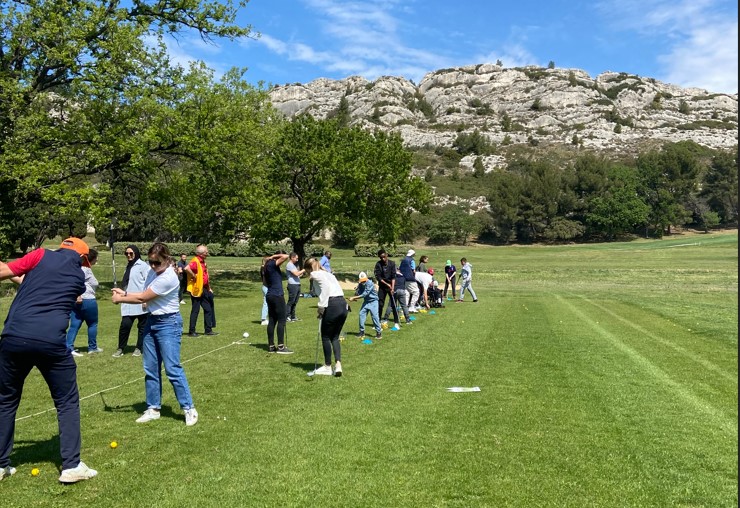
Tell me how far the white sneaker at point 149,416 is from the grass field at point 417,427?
5.0 inches

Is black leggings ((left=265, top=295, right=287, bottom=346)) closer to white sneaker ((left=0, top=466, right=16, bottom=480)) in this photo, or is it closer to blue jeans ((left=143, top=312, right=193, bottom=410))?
blue jeans ((left=143, top=312, right=193, bottom=410))

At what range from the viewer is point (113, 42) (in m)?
23.0

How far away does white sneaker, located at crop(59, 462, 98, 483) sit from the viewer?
5.02 metres

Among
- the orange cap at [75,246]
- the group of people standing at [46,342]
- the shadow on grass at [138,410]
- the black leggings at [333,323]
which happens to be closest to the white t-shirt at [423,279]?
the black leggings at [333,323]

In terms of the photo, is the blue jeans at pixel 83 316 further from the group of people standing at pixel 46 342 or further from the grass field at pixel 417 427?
the group of people standing at pixel 46 342

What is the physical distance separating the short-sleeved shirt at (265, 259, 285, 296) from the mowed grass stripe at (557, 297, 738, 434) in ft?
23.9

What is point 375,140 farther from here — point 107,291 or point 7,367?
point 7,367

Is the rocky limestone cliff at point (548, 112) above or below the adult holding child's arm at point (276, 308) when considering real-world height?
above

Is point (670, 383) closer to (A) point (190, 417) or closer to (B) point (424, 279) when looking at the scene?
(A) point (190, 417)

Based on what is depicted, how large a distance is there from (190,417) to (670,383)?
7441mm

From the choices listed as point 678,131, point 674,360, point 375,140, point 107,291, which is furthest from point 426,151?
point 674,360

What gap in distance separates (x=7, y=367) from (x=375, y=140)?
1520 inches

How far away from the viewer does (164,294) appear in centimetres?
681

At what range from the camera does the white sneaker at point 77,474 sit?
502cm
